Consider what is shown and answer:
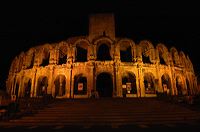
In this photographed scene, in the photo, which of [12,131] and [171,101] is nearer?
[12,131]

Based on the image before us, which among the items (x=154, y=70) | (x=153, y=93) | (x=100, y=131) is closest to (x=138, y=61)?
(x=154, y=70)

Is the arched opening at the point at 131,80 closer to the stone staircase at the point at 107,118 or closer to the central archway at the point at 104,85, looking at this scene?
the central archway at the point at 104,85

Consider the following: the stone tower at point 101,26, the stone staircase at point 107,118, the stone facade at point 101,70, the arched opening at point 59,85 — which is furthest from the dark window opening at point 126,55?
the stone staircase at point 107,118

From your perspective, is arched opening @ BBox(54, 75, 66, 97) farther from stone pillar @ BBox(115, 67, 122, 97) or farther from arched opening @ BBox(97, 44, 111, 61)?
stone pillar @ BBox(115, 67, 122, 97)

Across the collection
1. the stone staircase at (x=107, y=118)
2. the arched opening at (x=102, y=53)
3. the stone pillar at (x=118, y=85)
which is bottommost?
the stone staircase at (x=107, y=118)

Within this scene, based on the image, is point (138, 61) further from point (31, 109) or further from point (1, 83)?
point (1, 83)

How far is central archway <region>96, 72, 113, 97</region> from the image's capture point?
105 feet

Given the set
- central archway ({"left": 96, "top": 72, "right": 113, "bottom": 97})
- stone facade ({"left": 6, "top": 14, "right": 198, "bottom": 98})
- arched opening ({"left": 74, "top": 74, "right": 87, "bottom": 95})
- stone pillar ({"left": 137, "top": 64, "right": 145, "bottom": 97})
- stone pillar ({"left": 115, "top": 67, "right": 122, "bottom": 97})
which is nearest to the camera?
stone pillar ({"left": 115, "top": 67, "right": 122, "bottom": 97})

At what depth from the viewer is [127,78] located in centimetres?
3409

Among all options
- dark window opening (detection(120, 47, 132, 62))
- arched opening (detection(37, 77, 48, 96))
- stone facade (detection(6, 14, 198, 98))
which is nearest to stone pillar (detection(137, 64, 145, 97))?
stone facade (detection(6, 14, 198, 98))

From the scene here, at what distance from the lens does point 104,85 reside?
1288 inches

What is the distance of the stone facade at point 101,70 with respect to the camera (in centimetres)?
2912

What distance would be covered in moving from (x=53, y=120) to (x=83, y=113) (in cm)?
266

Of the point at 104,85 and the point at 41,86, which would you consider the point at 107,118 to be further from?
the point at 41,86
